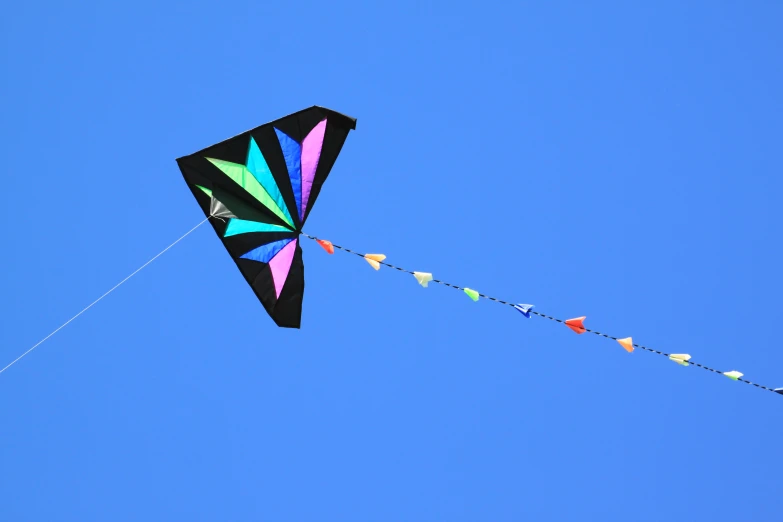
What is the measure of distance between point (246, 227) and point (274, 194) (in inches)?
17.2

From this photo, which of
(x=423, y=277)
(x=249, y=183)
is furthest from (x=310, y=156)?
(x=423, y=277)

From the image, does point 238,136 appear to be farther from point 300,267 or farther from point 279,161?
point 300,267

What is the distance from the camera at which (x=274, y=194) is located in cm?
997

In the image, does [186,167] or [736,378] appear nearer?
[186,167]

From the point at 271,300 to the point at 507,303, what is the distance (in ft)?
7.75

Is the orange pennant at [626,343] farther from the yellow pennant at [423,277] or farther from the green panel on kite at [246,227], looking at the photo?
the green panel on kite at [246,227]

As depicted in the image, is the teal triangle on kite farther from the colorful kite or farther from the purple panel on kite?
the purple panel on kite

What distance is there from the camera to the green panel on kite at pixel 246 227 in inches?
387

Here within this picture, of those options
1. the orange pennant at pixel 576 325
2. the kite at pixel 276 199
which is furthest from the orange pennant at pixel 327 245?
the orange pennant at pixel 576 325

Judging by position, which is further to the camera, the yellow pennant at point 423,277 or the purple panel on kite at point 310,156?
the purple panel on kite at point 310,156

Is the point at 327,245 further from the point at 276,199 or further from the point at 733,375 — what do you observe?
the point at 733,375

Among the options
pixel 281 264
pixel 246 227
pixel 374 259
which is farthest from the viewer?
pixel 281 264

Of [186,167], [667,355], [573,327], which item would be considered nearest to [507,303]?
[573,327]

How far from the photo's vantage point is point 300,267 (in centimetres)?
1005
